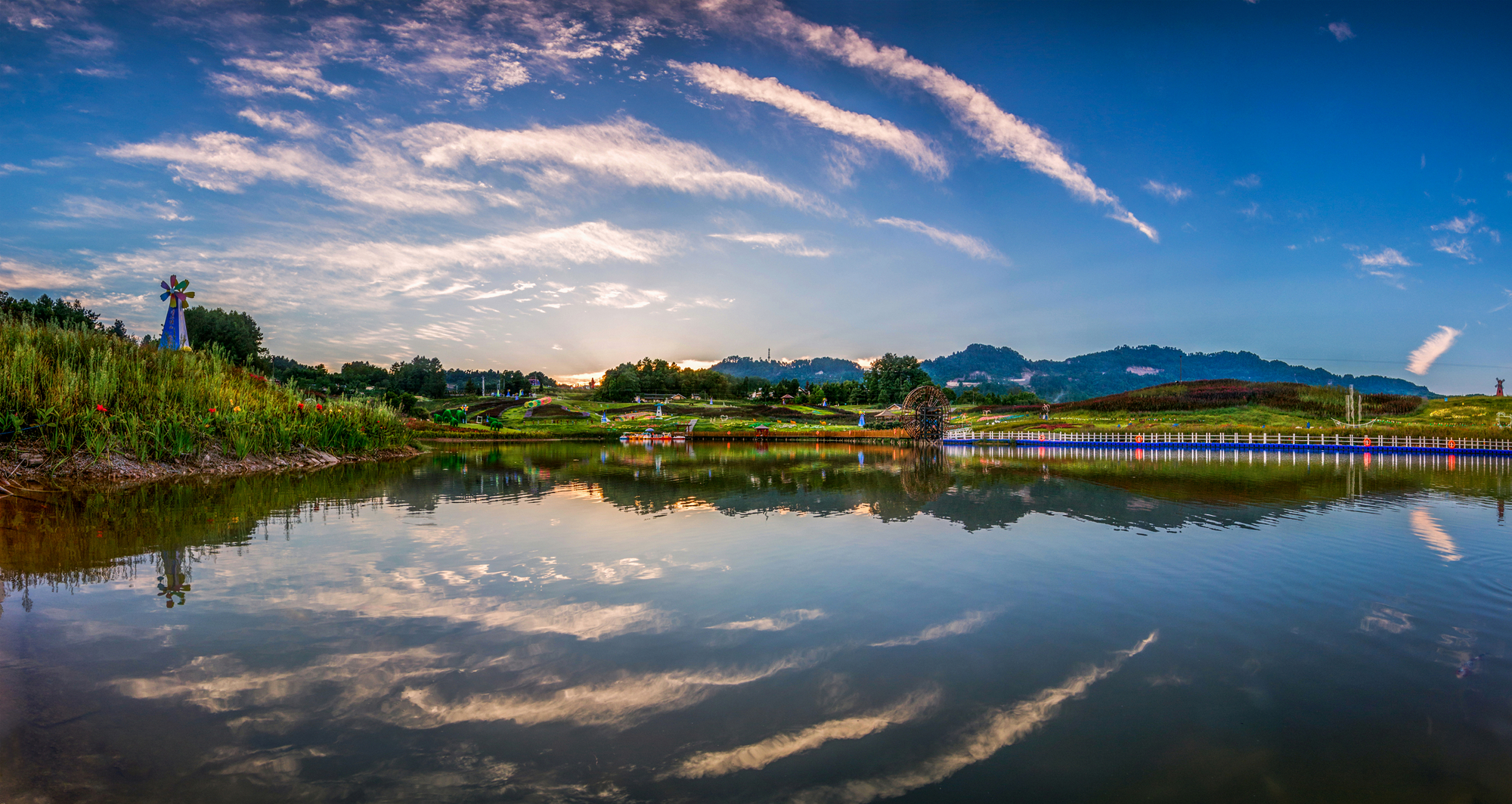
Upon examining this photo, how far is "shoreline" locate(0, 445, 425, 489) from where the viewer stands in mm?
13000

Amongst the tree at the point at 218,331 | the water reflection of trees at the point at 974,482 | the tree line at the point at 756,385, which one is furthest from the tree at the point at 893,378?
the tree at the point at 218,331

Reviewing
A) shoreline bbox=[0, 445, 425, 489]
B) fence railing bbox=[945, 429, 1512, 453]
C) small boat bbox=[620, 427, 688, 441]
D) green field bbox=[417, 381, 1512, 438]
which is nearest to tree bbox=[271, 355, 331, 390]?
green field bbox=[417, 381, 1512, 438]

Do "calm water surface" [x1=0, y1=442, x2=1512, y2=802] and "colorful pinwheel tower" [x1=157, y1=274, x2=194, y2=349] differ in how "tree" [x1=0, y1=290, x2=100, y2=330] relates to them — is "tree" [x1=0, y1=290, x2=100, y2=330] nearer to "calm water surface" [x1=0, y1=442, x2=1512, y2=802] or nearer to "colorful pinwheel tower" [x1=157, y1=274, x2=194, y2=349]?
"colorful pinwheel tower" [x1=157, y1=274, x2=194, y2=349]

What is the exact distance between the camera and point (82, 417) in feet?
47.4

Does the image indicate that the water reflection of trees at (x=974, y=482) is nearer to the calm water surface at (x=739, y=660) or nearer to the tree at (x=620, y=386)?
the calm water surface at (x=739, y=660)

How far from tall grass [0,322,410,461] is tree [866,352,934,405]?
89.5m

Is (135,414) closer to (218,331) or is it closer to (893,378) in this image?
(218,331)

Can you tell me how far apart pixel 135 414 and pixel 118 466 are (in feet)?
6.10

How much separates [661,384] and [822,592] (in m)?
135

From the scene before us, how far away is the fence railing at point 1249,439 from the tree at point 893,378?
44560mm

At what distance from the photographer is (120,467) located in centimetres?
1467

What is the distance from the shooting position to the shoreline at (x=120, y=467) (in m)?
13.0

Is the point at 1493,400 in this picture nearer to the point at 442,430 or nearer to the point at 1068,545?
the point at 1068,545

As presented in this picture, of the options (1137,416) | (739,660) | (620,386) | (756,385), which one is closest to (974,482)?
(739,660)
